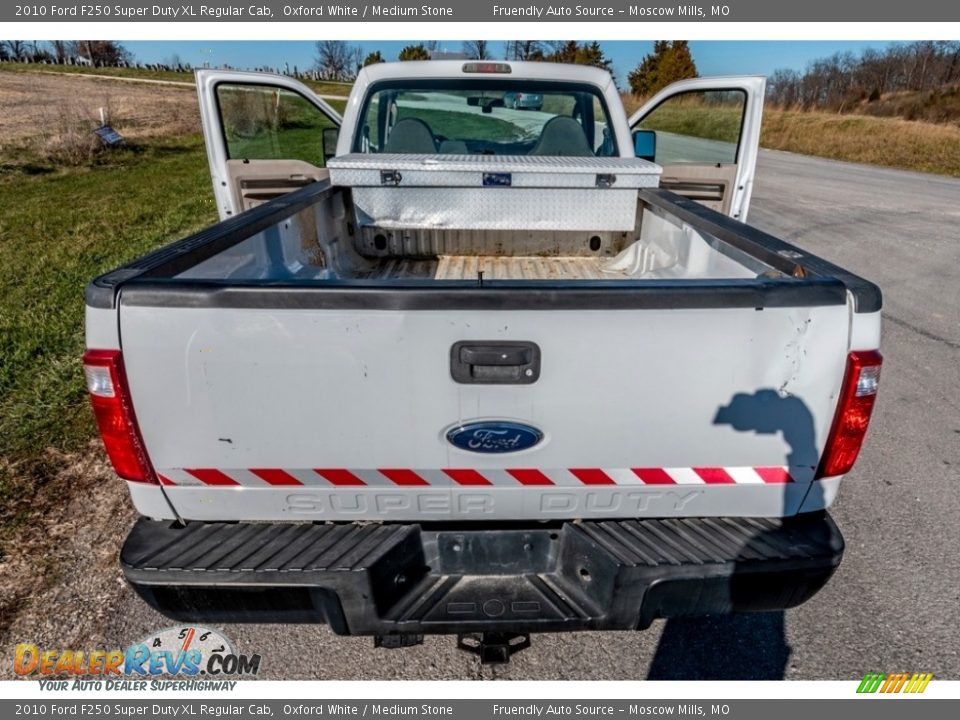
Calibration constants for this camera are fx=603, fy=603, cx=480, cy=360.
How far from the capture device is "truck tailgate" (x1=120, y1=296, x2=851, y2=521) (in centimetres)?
166

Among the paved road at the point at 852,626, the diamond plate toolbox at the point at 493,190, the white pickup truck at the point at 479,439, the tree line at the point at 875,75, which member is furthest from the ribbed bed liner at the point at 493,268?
the tree line at the point at 875,75

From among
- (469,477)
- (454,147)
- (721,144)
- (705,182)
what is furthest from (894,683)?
(454,147)

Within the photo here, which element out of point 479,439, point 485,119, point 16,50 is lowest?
point 479,439

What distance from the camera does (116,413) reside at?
175 cm

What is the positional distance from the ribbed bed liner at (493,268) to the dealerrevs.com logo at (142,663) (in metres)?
2.35

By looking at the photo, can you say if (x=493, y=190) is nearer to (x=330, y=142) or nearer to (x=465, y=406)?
(x=330, y=142)

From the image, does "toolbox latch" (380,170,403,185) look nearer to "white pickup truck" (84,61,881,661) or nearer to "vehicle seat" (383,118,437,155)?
"vehicle seat" (383,118,437,155)

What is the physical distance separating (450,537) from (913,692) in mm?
1944

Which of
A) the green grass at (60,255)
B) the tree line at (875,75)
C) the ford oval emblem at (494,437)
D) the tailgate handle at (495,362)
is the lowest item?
the green grass at (60,255)

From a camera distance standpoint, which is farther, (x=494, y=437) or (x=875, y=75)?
(x=875, y=75)

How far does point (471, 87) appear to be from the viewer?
458 centimetres

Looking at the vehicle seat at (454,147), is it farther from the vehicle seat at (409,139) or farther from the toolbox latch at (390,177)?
the toolbox latch at (390,177)

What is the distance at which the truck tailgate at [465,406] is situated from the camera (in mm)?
1660

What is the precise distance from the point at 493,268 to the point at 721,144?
2.38 m
